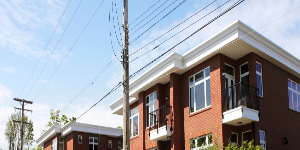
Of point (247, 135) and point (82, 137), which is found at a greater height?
point (82, 137)

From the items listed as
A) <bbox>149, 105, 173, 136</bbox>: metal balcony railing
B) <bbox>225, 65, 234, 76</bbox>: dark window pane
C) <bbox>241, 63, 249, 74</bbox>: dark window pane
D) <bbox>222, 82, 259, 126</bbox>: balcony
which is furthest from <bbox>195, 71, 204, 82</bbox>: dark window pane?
<bbox>149, 105, 173, 136</bbox>: metal balcony railing

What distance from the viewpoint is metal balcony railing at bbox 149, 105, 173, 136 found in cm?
2117

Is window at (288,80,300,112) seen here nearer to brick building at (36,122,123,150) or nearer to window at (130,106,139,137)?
window at (130,106,139,137)

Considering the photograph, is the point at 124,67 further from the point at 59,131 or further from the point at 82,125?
the point at 59,131

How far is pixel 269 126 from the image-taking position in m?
18.5

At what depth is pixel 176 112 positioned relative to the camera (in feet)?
68.6

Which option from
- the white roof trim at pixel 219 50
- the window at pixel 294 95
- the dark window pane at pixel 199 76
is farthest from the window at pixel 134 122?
the window at pixel 294 95

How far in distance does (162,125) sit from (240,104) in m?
5.87

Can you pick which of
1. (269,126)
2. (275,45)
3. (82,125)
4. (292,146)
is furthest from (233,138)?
(82,125)

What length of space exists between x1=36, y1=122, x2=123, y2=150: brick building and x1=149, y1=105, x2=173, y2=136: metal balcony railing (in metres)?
11.0

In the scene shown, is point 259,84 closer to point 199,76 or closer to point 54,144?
point 199,76

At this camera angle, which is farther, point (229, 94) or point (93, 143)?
point (93, 143)

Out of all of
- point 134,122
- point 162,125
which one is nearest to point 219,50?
point 162,125

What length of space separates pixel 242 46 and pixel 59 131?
22.8 meters
